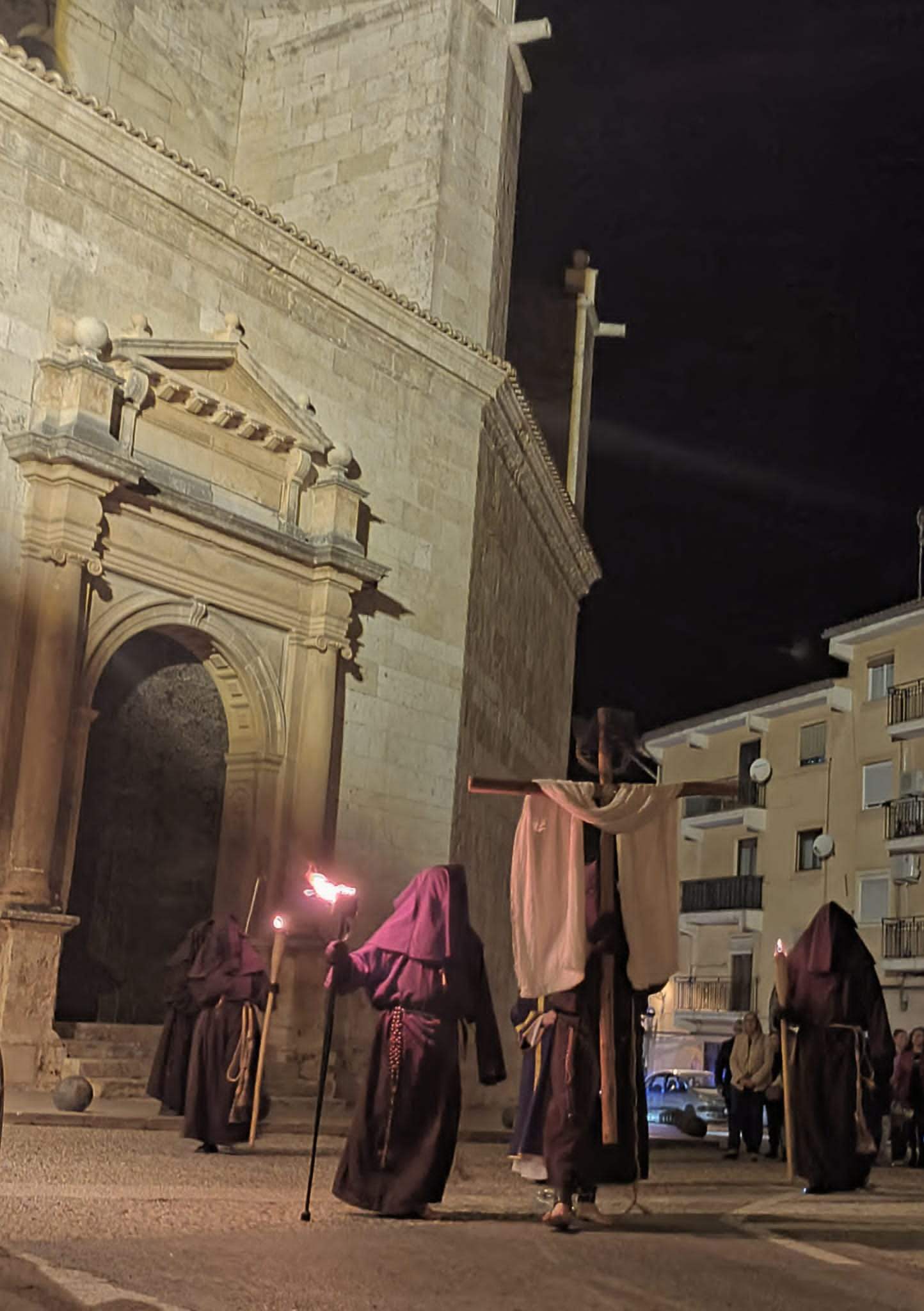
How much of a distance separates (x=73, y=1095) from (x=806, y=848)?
85.1ft

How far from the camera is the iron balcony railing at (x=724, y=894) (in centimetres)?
3459

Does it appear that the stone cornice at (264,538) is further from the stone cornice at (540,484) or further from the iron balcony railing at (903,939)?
the iron balcony railing at (903,939)

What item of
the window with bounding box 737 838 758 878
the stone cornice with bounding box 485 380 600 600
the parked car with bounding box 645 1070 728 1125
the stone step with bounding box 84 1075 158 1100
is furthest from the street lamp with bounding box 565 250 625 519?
the stone step with bounding box 84 1075 158 1100

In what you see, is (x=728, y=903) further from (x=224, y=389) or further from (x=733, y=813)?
(x=224, y=389)

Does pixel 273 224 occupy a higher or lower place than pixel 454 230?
lower

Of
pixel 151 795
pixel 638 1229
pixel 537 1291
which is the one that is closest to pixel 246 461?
pixel 151 795

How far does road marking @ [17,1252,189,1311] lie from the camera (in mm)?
4352

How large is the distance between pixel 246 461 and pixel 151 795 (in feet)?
11.2

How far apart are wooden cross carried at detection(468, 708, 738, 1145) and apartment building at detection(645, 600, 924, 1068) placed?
2345 cm

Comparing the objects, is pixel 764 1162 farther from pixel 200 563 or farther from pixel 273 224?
pixel 273 224

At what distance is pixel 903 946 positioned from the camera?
29578 mm

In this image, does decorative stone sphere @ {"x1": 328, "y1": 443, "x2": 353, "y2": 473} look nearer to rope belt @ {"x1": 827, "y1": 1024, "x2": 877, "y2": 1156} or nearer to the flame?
rope belt @ {"x1": 827, "y1": 1024, "x2": 877, "y2": 1156}

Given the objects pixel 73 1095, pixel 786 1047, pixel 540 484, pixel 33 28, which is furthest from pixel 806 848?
pixel 73 1095

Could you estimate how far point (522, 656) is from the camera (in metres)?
19.7
